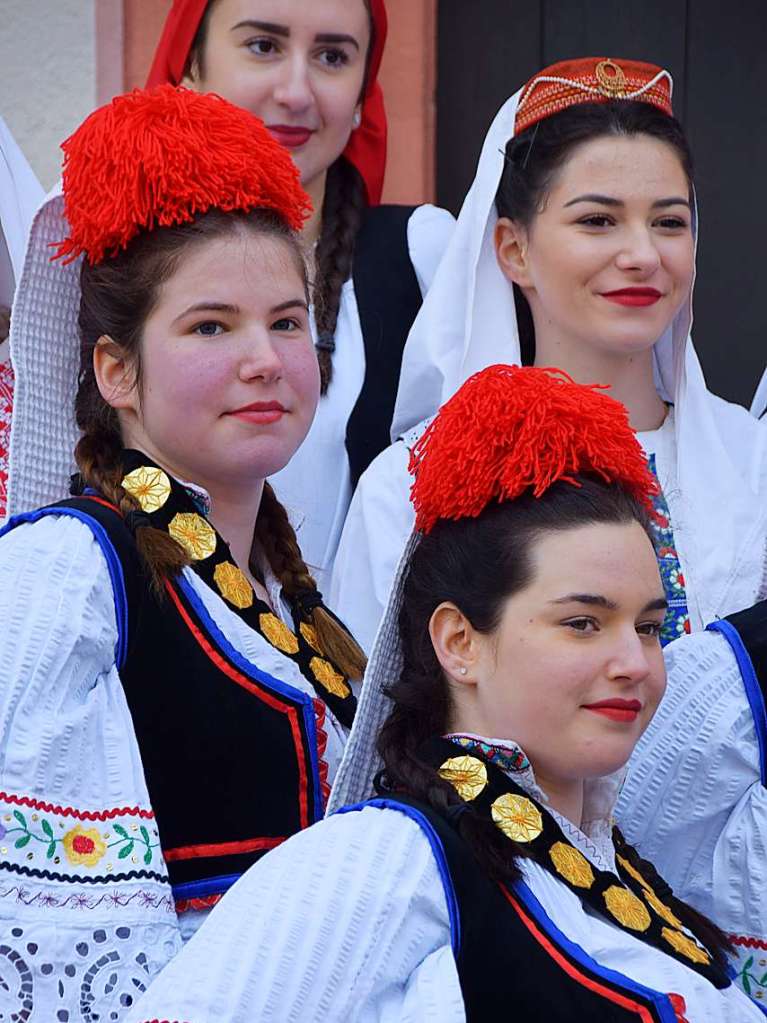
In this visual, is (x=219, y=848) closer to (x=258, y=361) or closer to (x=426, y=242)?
(x=258, y=361)

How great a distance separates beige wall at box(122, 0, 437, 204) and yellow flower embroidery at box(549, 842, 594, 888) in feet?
7.92

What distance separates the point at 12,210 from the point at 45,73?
3.76ft

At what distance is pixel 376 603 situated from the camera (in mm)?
3137

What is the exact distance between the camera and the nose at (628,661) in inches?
88.0

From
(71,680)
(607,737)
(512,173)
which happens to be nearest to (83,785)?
(71,680)

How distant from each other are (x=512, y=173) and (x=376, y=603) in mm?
821

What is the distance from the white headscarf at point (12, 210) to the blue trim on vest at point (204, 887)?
1.32 meters

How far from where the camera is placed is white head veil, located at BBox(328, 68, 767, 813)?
314cm

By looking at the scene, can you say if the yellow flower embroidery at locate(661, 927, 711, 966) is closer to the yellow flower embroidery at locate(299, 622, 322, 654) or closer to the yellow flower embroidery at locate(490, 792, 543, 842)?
the yellow flower embroidery at locate(490, 792, 543, 842)

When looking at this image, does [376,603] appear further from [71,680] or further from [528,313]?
[71,680]

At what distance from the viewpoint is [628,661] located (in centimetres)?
224

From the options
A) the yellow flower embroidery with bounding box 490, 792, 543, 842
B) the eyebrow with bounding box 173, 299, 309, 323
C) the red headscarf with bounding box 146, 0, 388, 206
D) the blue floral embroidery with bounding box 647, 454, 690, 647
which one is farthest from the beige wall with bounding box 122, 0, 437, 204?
the yellow flower embroidery with bounding box 490, 792, 543, 842

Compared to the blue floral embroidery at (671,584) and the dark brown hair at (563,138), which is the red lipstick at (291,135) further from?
the blue floral embroidery at (671,584)

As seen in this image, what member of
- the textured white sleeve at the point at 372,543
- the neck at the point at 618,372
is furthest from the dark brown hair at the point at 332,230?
the neck at the point at 618,372
